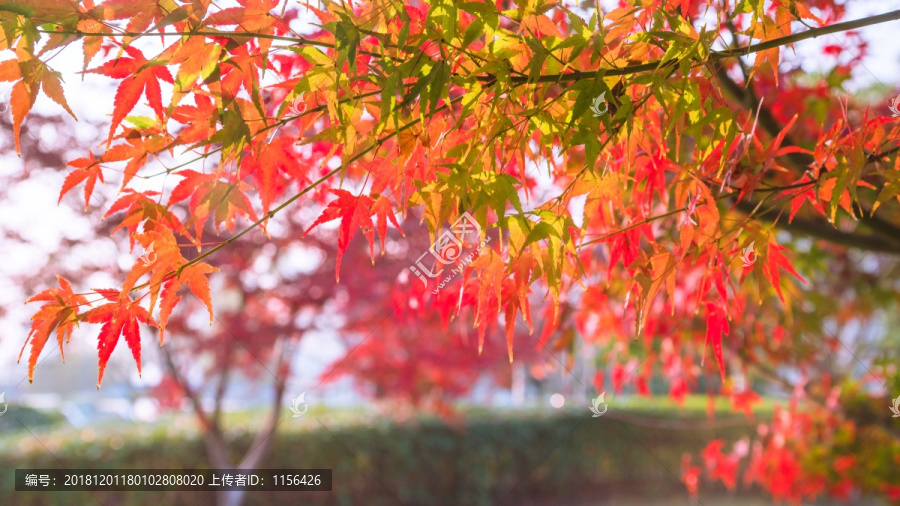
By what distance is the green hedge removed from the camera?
5.13 metres

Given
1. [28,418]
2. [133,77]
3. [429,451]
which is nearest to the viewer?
[133,77]

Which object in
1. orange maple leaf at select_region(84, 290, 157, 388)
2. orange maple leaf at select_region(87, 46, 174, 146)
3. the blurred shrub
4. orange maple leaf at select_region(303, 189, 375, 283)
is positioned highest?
the blurred shrub

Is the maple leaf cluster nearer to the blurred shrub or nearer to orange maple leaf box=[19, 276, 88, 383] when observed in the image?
orange maple leaf box=[19, 276, 88, 383]

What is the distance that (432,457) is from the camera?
6570 millimetres

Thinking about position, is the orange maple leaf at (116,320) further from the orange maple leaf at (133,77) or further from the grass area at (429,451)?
the grass area at (429,451)

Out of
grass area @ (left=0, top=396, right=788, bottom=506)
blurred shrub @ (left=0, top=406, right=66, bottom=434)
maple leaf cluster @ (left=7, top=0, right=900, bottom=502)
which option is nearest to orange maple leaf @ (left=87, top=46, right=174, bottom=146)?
maple leaf cluster @ (left=7, top=0, right=900, bottom=502)

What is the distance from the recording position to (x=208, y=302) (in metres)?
0.99

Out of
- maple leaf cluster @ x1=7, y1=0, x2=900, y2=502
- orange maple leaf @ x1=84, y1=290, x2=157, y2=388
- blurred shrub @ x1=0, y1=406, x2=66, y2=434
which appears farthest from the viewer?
blurred shrub @ x1=0, y1=406, x2=66, y2=434

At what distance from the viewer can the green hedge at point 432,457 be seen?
16.8ft

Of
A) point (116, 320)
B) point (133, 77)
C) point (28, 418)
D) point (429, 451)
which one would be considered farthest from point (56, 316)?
point (28, 418)

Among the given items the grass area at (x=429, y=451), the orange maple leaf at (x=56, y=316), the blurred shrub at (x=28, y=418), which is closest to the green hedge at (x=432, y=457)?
the grass area at (x=429, y=451)

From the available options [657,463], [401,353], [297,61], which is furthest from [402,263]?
[657,463]

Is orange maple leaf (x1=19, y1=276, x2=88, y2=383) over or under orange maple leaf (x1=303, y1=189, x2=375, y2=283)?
under

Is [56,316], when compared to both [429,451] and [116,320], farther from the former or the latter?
[429,451]
